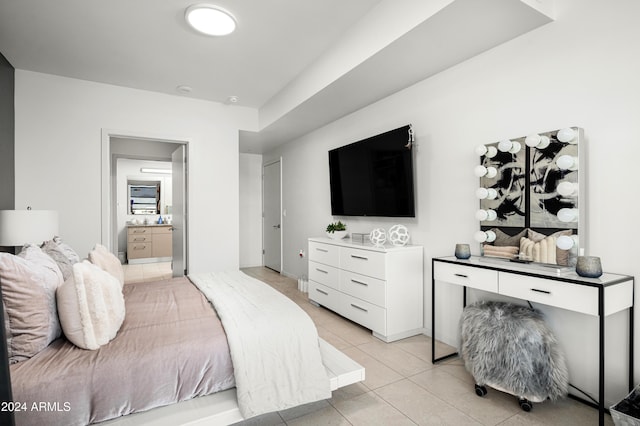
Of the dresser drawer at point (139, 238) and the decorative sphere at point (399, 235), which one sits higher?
the decorative sphere at point (399, 235)

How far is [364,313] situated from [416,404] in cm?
118

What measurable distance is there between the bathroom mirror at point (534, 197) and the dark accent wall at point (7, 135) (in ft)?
14.0

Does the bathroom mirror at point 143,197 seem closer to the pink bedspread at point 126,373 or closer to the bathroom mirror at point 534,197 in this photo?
the pink bedspread at point 126,373

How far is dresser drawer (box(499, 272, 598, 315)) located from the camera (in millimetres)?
1666

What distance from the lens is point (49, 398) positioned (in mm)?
1319

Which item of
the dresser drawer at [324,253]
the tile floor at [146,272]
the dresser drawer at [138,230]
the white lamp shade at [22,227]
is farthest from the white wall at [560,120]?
the dresser drawer at [138,230]

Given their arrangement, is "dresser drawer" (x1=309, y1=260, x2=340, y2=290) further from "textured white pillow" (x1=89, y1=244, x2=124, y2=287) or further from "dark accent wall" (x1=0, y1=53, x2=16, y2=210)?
"dark accent wall" (x1=0, y1=53, x2=16, y2=210)

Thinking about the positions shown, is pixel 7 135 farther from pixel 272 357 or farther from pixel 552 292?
pixel 552 292

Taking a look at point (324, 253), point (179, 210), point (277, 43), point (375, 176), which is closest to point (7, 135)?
point (179, 210)


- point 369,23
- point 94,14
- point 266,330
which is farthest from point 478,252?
point 94,14

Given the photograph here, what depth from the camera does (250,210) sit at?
259 inches

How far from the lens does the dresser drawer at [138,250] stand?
23.6ft

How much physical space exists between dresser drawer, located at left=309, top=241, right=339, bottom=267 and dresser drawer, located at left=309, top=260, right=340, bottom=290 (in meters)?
0.05

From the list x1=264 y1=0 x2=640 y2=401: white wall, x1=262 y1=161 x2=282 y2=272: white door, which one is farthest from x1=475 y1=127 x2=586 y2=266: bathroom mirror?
x1=262 y1=161 x2=282 y2=272: white door
